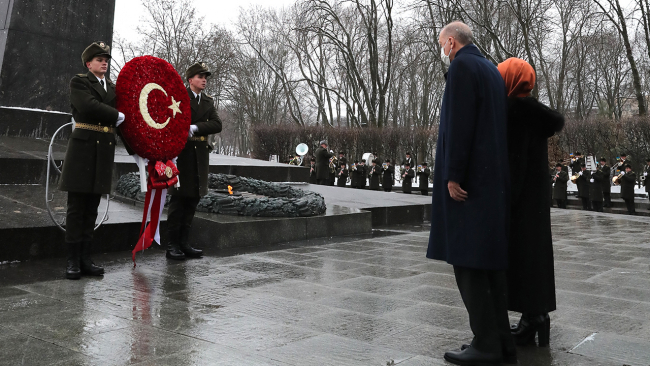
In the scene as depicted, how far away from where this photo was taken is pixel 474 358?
115 inches

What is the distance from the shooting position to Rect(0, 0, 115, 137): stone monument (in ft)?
29.2

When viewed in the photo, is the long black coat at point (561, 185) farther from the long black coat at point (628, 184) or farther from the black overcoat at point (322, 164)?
the black overcoat at point (322, 164)

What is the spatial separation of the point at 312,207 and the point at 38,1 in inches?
218

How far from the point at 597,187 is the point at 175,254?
16.9 metres

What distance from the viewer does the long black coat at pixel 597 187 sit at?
62.4 feet

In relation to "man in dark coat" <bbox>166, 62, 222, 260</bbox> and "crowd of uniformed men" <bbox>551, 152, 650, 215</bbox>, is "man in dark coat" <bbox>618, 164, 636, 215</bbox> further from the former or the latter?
"man in dark coat" <bbox>166, 62, 222, 260</bbox>

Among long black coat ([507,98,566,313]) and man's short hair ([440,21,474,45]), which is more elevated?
man's short hair ([440,21,474,45])

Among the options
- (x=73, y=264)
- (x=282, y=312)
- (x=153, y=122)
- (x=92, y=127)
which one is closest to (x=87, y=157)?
(x=92, y=127)

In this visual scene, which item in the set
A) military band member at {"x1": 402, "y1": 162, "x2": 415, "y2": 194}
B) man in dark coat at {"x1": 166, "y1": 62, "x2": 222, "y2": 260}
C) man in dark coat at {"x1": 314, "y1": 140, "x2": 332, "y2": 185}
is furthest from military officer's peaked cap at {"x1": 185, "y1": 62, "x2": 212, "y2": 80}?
military band member at {"x1": 402, "y1": 162, "x2": 415, "y2": 194}

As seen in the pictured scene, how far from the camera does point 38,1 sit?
29.9 feet

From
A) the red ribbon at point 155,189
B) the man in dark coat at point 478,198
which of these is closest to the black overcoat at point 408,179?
the red ribbon at point 155,189

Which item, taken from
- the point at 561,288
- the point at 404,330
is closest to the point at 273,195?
the point at 561,288

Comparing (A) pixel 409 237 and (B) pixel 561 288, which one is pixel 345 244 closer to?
(A) pixel 409 237

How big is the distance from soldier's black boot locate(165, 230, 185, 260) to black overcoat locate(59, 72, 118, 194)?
1154 mm
